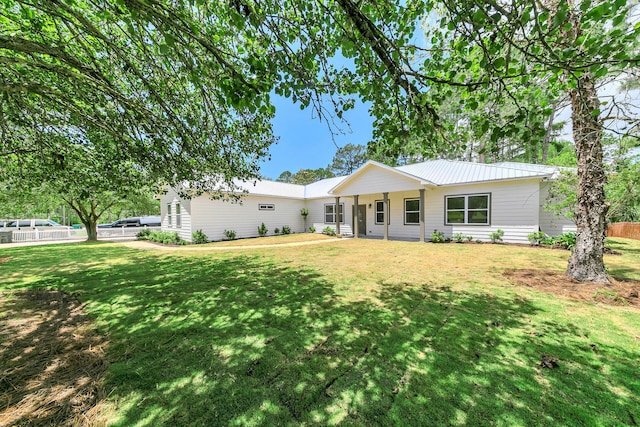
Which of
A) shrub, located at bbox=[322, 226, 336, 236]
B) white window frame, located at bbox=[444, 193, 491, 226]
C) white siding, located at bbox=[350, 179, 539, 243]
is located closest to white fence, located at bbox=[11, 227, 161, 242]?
shrub, located at bbox=[322, 226, 336, 236]

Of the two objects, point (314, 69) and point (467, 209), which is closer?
point (314, 69)

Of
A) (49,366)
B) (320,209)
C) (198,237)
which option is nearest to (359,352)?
(49,366)

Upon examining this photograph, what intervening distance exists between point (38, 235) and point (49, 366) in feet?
70.4

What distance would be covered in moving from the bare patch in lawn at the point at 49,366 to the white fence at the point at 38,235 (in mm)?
18302

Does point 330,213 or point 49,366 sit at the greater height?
point 330,213

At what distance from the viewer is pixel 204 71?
10.8ft

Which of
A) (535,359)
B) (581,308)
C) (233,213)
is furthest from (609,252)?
(233,213)

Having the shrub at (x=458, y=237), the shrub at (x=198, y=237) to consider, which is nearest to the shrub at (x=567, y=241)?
the shrub at (x=458, y=237)

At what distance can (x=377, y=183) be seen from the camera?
13195mm

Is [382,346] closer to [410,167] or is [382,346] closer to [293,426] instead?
[293,426]

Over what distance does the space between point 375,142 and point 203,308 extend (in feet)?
12.7

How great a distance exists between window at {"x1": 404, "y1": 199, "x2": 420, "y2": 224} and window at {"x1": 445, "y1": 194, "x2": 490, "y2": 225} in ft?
5.06

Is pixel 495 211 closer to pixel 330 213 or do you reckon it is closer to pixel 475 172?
pixel 475 172

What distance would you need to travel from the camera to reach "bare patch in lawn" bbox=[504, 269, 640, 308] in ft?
13.8
